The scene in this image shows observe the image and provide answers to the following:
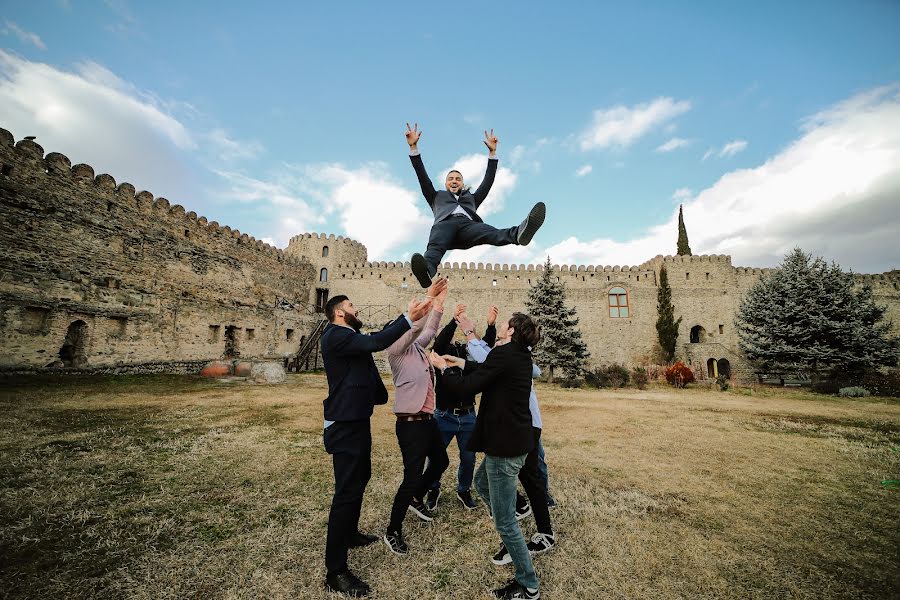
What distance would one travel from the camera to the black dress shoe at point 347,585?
271 cm

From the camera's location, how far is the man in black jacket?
2635 millimetres

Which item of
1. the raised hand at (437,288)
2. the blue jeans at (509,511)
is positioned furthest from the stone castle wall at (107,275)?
the blue jeans at (509,511)

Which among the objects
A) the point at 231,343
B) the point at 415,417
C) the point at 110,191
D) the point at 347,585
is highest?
the point at 110,191

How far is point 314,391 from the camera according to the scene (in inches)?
546

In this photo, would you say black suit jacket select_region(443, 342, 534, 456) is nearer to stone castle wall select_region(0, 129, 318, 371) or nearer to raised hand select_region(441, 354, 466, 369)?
raised hand select_region(441, 354, 466, 369)

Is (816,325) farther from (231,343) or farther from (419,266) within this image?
(231,343)

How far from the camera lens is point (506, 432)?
2.71 meters

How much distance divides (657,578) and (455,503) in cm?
215

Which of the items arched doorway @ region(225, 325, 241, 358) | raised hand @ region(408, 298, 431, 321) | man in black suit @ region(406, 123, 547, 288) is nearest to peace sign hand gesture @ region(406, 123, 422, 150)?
man in black suit @ region(406, 123, 547, 288)

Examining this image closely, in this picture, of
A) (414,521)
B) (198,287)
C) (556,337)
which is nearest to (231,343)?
(198,287)

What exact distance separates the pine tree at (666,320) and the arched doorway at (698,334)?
1.73 m

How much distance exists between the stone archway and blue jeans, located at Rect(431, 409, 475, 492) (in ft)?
93.2

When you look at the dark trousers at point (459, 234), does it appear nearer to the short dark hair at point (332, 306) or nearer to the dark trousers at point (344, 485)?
the short dark hair at point (332, 306)

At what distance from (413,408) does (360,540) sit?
1.29 metres
